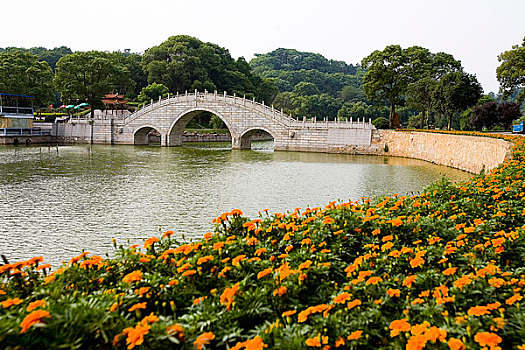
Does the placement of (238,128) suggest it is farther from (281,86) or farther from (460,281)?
(281,86)

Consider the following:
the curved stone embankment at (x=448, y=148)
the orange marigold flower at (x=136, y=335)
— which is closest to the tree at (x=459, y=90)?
the curved stone embankment at (x=448, y=148)

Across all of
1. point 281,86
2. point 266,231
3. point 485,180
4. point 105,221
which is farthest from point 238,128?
point 281,86

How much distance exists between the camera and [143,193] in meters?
12.8

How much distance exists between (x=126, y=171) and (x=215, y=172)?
12.1ft

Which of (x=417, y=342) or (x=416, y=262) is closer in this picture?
(x=417, y=342)

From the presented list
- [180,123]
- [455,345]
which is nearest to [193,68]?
[180,123]

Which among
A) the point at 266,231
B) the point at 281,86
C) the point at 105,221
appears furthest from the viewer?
the point at 281,86

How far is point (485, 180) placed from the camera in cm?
770

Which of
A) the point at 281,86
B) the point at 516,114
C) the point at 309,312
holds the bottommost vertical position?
the point at 309,312

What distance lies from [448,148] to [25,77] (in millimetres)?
33924

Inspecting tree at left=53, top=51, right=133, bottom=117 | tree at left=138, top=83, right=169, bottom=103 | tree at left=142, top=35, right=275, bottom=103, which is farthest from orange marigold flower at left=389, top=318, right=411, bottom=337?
tree at left=142, top=35, right=275, bottom=103

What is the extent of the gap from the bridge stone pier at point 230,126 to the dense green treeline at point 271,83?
3.87 meters

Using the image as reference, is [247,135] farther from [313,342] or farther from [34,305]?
[313,342]

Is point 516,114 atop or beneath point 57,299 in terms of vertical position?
atop
